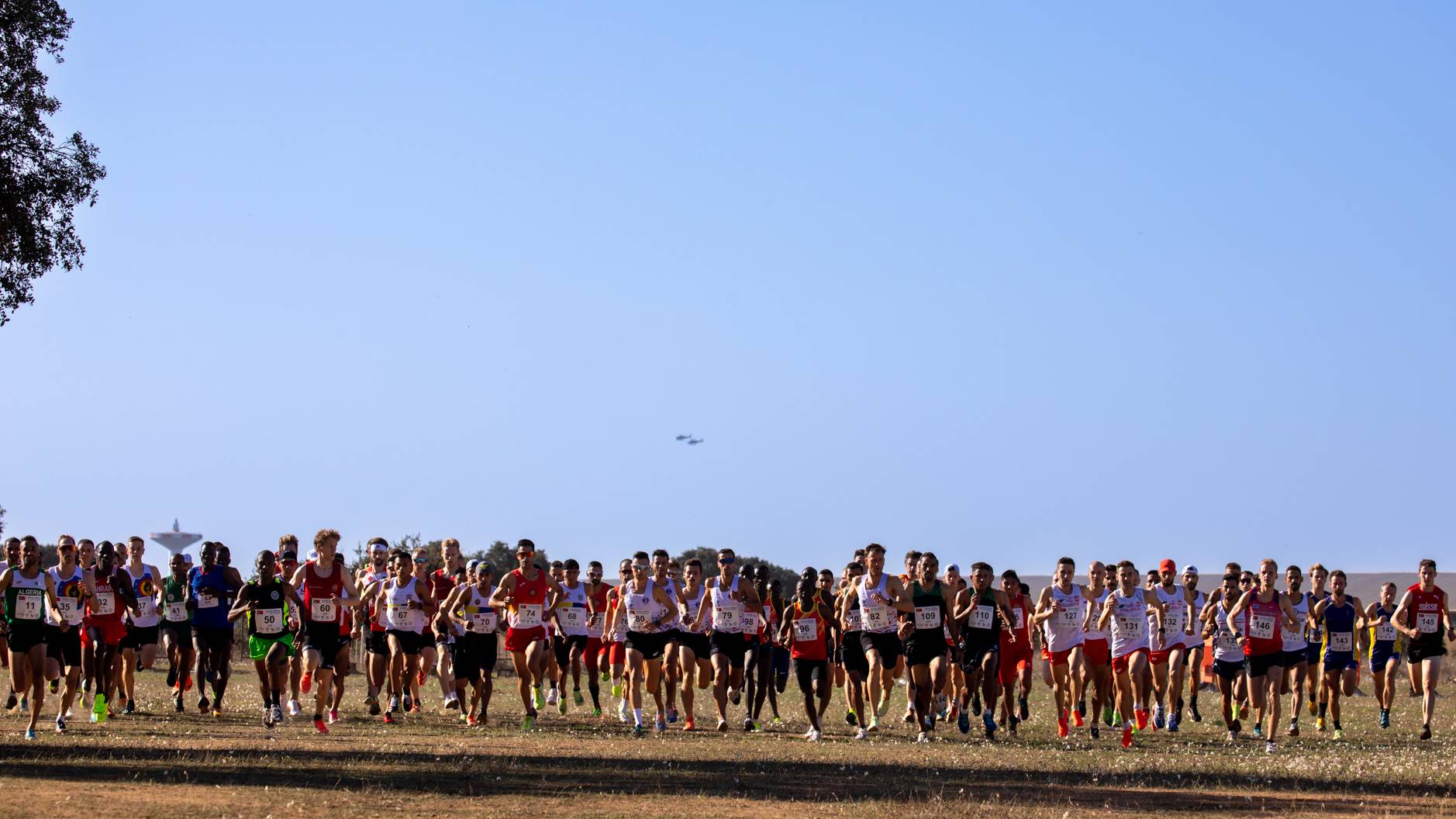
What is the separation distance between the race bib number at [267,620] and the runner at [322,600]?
837 millimetres

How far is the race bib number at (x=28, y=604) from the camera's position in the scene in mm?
16766

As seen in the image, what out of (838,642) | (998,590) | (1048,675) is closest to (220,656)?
(838,642)

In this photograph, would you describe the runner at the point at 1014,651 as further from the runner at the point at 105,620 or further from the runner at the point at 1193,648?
the runner at the point at 105,620

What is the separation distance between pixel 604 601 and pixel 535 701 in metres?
2.42

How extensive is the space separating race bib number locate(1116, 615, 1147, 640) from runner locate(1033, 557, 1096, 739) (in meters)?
0.48

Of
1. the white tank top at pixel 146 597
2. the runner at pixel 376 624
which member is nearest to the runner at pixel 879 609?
the runner at pixel 376 624

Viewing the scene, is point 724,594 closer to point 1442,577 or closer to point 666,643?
point 666,643

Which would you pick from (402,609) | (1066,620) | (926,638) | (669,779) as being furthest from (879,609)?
(402,609)

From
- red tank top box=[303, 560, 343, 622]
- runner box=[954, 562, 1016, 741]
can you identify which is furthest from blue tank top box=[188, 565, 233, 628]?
runner box=[954, 562, 1016, 741]

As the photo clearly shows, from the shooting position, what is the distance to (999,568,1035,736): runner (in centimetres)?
2036

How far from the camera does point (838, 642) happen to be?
72.2 feet

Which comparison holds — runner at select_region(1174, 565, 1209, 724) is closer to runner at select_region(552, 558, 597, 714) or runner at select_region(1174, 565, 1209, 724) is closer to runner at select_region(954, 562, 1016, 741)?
runner at select_region(954, 562, 1016, 741)

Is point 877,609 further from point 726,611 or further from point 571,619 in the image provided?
point 571,619

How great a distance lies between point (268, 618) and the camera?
17.5 metres
